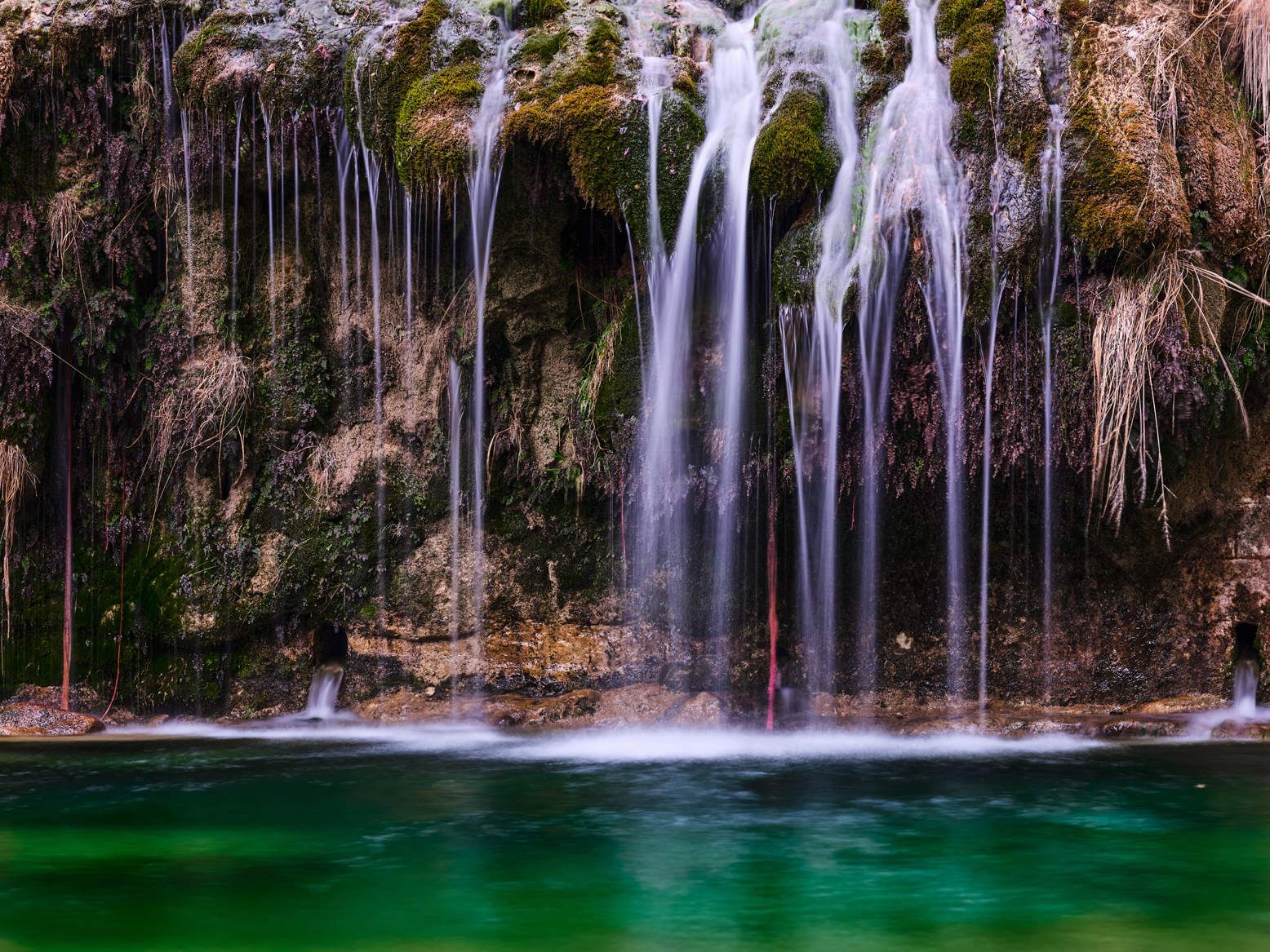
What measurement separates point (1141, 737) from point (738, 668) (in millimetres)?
3056

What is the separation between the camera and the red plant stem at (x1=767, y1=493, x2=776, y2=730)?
9.00 meters

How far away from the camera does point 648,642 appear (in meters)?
9.52

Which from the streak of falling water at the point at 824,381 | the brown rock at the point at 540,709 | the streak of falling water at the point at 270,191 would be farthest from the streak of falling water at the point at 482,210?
the streak of falling water at the point at 824,381

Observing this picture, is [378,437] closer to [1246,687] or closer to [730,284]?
[730,284]

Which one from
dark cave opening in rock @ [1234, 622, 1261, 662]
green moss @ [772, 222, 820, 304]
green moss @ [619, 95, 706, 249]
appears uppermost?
green moss @ [619, 95, 706, 249]

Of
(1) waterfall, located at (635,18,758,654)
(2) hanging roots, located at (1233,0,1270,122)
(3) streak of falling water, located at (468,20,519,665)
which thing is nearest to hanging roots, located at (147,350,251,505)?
(3) streak of falling water, located at (468,20,519,665)

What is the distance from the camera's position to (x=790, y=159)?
814cm

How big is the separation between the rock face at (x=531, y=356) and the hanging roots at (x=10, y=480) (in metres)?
0.13

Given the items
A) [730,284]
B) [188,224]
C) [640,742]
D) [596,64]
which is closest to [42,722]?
[188,224]

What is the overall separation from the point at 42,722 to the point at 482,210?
5.25m

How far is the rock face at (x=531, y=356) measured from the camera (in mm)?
8109

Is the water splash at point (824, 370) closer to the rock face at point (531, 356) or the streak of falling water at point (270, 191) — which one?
the rock face at point (531, 356)

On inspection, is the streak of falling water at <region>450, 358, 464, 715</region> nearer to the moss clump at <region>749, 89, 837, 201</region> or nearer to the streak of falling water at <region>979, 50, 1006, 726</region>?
the moss clump at <region>749, 89, 837, 201</region>

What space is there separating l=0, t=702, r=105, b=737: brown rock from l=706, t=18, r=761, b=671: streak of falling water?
5074mm
